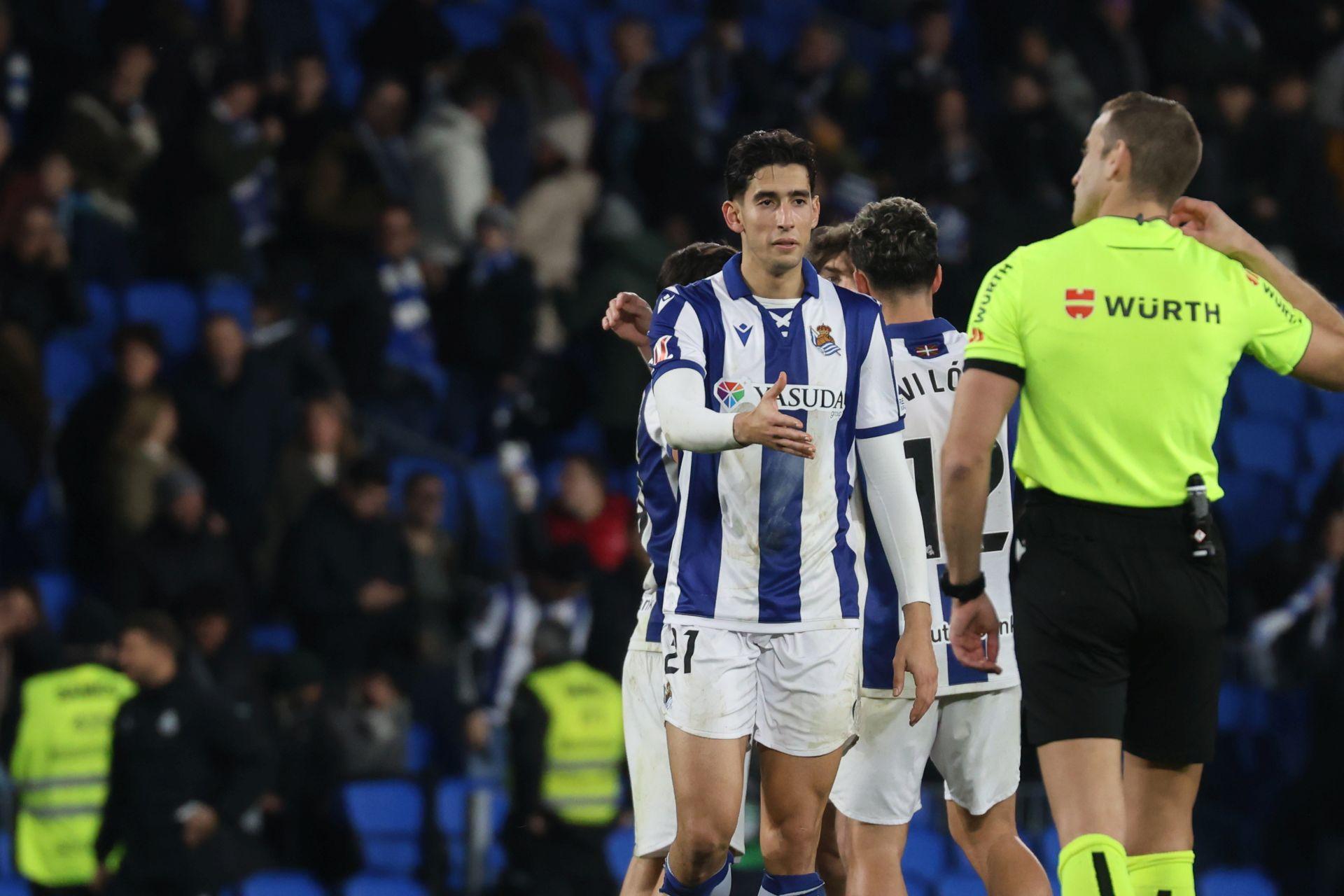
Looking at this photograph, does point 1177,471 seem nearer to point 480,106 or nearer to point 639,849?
point 639,849

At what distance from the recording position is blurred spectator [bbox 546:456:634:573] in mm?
11734

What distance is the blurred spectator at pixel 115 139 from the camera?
1184 centimetres

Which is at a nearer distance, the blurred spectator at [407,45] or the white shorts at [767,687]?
the white shorts at [767,687]

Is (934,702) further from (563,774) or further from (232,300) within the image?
(232,300)

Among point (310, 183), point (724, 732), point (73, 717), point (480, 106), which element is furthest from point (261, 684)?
point (724, 732)

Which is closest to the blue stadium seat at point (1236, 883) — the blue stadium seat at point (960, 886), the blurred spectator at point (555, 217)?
the blue stadium seat at point (960, 886)

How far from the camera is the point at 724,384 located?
5.37 m

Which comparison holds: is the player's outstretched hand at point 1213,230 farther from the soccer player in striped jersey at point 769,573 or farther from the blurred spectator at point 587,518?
the blurred spectator at point 587,518

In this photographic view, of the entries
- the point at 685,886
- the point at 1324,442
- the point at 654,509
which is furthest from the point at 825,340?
the point at 1324,442

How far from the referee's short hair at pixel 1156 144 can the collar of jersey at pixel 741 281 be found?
0.90 meters

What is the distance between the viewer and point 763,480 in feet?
17.6

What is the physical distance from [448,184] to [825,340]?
7.96 meters

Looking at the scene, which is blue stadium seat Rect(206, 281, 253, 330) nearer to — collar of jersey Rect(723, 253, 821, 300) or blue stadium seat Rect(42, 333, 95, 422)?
blue stadium seat Rect(42, 333, 95, 422)

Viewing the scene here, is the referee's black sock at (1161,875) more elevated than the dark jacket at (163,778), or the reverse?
the referee's black sock at (1161,875)
